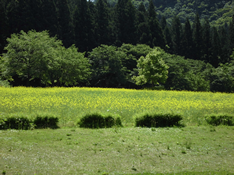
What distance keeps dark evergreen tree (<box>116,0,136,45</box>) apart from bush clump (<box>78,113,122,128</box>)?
53.1m

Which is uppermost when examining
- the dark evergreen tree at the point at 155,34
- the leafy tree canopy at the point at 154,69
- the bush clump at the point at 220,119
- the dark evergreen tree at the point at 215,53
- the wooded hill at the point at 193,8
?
the wooded hill at the point at 193,8

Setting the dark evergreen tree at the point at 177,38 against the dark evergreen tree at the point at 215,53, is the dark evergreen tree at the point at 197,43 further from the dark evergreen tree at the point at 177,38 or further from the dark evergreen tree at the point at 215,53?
the dark evergreen tree at the point at 177,38

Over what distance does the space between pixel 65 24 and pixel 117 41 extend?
1517 cm

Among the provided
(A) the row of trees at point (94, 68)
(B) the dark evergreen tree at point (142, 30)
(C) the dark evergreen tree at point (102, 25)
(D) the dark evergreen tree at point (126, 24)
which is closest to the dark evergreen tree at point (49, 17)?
(A) the row of trees at point (94, 68)

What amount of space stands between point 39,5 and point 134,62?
95.4 ft

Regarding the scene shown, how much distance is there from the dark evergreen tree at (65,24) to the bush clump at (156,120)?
48511 mm

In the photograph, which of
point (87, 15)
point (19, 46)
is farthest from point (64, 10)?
point (19, 46)

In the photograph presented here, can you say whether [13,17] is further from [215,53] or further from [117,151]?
[215,53]

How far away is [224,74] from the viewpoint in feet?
167

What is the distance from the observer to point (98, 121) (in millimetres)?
Answer: 12438

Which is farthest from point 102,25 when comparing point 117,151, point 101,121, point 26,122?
point 117,151

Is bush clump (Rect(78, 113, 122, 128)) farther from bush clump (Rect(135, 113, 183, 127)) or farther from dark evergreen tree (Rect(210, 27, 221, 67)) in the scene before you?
dark evergreen tree (Rect(210, 27, 221, 67))

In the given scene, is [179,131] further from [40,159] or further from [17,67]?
[17,67]

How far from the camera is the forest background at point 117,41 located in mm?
45562
